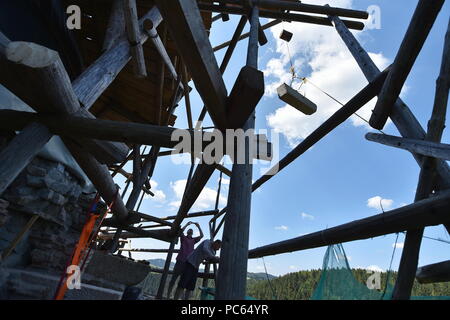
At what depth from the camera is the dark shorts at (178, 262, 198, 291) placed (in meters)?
5.13

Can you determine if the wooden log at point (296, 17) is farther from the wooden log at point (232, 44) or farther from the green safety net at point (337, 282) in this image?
the green safety net at point (337, 282)

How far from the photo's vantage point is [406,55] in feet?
7.34

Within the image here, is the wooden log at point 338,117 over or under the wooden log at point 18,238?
over

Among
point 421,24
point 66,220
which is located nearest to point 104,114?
point 66,220

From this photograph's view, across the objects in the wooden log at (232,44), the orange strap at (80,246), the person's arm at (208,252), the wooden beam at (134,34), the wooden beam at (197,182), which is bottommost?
the orange strap at (80,246)

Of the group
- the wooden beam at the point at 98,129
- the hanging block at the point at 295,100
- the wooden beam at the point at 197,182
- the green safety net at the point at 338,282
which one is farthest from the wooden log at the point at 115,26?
the green safety net at the point at 338,282

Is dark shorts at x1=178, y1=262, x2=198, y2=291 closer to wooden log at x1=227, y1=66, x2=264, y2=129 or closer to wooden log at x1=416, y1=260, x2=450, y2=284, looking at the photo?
wooden log at x1=416, y1=260, x2=450, y2=284

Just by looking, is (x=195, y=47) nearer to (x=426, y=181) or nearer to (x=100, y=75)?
(x=100, y=75)

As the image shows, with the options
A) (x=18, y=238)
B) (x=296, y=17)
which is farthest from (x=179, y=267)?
(x=296, y=17)

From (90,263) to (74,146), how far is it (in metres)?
2.60

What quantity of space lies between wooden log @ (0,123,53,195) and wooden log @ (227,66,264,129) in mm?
1474

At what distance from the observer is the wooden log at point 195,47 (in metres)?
1.29

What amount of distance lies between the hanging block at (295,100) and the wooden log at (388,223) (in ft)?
5.63
